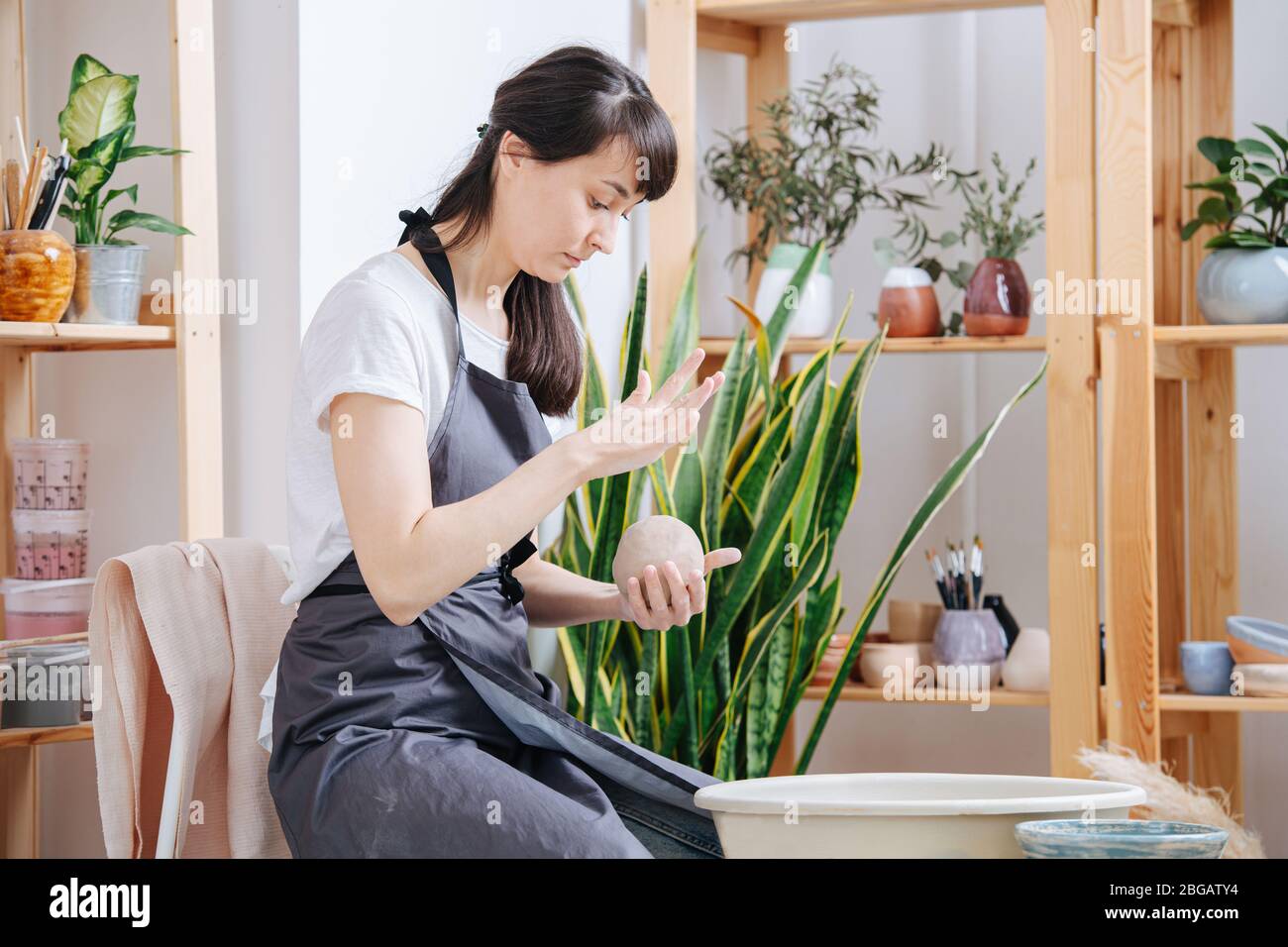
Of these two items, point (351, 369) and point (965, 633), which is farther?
point (965, 633)

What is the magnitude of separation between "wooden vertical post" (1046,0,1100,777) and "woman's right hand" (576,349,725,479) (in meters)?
1.19

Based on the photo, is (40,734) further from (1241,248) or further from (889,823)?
(1241,248)

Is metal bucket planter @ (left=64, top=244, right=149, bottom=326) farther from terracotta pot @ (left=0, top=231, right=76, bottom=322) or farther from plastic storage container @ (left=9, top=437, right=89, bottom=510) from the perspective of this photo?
plastic storage container @ (left=9, top=437, right=89, bottom=510)

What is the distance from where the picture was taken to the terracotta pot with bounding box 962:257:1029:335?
236cm

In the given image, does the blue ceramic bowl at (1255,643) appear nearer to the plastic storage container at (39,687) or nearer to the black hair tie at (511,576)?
the black hair tie at (511,576)

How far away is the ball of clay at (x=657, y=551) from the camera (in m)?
1.36

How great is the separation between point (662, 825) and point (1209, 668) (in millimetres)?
1292

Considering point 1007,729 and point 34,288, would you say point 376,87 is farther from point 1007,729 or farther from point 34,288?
point 1007,729

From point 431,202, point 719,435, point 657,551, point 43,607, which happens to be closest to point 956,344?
point 719,435

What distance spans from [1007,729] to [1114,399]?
2.85ft

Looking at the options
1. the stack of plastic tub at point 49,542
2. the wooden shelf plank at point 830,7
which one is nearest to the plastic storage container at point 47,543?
the stack of plastic tub at point 49,542

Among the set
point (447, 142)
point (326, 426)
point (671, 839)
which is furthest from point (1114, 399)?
point (326, 426)

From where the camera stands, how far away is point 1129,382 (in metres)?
2.20

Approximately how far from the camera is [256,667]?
133 cm
